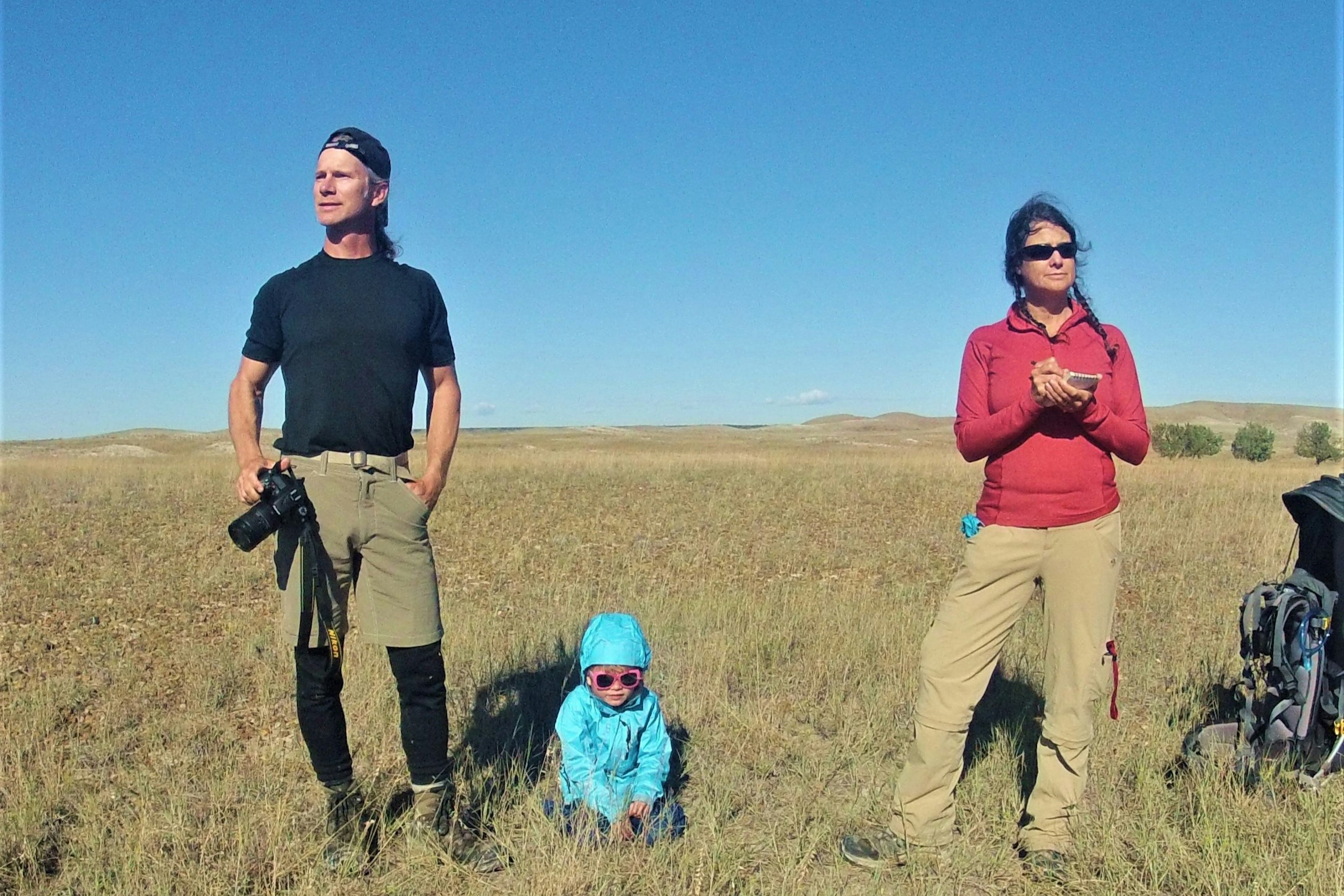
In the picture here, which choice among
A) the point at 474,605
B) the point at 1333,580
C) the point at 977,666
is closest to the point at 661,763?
the point at 977,666

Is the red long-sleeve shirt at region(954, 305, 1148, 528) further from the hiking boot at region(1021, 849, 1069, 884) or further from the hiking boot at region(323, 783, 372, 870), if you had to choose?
the hiking boot at region(323, 783, 372, 870)

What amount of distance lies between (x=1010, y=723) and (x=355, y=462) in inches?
129

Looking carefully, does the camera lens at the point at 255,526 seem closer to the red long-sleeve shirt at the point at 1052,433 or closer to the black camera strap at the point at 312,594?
the black camera strap at the point at 312,594

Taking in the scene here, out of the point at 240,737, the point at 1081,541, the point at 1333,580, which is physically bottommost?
the point at 240,737

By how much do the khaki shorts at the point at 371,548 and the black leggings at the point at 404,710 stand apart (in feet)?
0.30

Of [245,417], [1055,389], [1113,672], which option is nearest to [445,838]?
[245,417]

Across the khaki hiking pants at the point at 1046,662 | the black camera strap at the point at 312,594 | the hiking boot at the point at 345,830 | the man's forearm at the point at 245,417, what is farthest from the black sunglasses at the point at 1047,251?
the hiking boot at the point at 345,830

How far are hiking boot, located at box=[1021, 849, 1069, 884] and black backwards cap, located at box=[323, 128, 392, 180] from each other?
3261 millimetres

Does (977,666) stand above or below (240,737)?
above

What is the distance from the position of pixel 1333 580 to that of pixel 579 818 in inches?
121

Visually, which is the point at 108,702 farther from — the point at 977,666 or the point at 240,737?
the point at 977,666

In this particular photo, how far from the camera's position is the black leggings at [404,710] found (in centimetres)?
308

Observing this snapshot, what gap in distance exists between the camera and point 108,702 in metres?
4.90

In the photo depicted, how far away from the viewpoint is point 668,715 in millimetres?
4461
